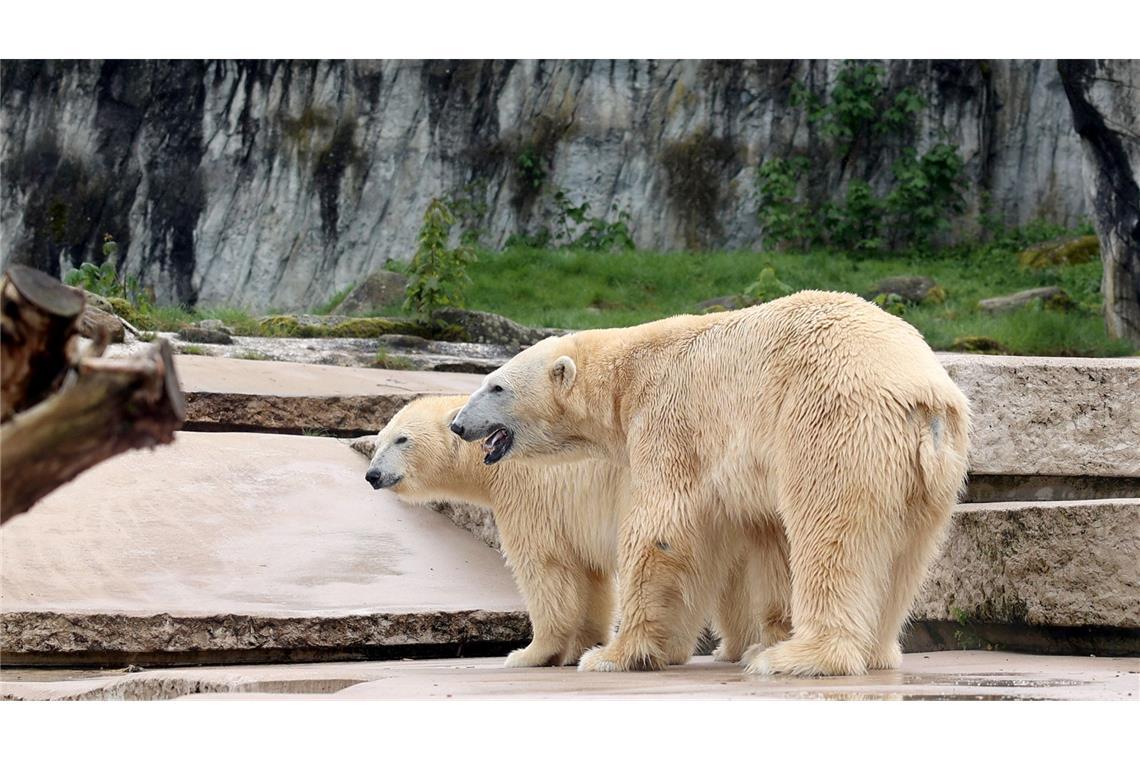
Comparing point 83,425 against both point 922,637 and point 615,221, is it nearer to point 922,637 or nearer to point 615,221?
point 922,637

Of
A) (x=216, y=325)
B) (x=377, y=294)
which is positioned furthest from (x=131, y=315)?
(x=377, y=294)

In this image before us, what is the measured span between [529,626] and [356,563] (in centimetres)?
91

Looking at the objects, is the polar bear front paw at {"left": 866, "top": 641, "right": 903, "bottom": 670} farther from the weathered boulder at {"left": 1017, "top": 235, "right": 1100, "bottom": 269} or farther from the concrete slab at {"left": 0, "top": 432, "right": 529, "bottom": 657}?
the weathered boulder at {"left": 1017, "top": 235, "right": 1100, "bottom": 269}

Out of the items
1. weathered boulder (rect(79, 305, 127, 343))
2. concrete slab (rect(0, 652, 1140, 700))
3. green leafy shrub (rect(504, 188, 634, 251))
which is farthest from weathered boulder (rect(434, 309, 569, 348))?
concrete slab (rect(0, 652, 1140, 700))

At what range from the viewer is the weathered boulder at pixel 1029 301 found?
1555 centimetres

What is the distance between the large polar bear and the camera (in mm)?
3842

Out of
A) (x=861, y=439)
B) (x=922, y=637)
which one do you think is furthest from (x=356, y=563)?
(x=861, y=439)

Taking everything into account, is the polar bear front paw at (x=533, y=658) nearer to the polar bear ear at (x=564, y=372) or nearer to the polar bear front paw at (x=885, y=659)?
the polar bear ear at (x=564, y=372)

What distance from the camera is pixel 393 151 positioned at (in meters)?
19.4

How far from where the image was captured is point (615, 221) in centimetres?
1991

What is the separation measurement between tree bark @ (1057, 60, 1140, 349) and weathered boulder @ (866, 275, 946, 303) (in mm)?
3023

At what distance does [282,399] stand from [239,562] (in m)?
1.87

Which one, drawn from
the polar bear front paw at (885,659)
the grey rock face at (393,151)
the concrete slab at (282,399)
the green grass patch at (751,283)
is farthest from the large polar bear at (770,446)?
the grey rock face at (393,151)

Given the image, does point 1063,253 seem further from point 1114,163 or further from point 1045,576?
point 1045,576
